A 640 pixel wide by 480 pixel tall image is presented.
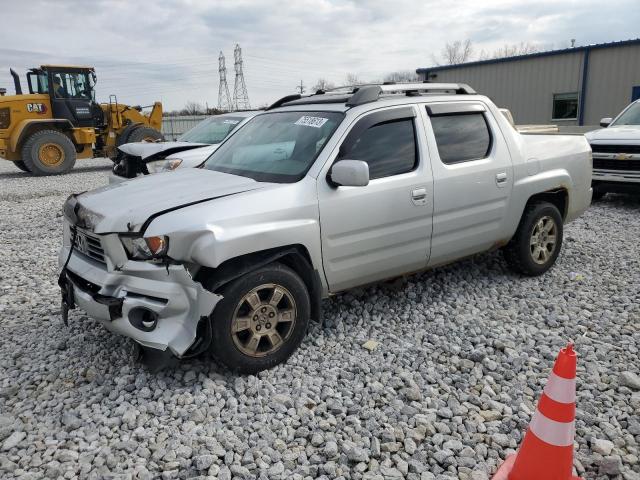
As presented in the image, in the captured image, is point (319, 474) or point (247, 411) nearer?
point (319, 474)

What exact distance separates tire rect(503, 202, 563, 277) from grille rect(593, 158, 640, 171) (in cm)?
419

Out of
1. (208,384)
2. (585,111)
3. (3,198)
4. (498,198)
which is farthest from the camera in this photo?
(585,111)

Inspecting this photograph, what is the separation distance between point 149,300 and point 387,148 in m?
2.09

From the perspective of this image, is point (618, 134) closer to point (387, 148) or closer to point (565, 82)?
point (387, 148)

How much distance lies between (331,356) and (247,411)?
2.74 feet

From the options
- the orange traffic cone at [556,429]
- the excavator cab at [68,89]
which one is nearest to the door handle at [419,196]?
the orange traffic cone at [556,429]

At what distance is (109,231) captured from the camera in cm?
311

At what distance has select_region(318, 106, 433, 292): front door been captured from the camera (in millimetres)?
3604

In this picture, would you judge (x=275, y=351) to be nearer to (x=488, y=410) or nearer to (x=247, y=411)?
(x=247, y=411)

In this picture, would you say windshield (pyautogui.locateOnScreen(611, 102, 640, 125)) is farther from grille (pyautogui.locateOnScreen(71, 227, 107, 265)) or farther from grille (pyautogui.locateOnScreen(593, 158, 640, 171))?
grille (pyautogui.locateOnScreen(71, 227, 107, 265))

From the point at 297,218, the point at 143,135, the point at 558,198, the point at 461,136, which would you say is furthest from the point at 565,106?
the point at 297,218

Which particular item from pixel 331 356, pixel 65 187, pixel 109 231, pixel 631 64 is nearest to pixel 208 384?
pixel 331 356

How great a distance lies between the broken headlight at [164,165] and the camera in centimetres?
733

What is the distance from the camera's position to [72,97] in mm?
15570
